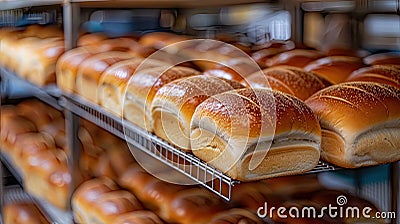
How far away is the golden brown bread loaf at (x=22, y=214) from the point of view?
2.35 meters

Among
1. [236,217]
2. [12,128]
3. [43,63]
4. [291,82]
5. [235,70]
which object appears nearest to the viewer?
[291,82]

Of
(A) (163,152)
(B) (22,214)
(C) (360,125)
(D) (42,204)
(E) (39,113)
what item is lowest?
(B) (22,214)

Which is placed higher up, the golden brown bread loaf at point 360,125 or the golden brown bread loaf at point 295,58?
the golden brown bread loaf at point 295,58

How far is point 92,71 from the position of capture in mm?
1694

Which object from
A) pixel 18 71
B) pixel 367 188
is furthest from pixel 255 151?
pixel 18 71

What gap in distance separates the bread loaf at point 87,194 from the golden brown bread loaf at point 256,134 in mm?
742

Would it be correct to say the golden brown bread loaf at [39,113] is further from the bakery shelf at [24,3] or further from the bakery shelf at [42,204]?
the bakery shelf at [24,3]

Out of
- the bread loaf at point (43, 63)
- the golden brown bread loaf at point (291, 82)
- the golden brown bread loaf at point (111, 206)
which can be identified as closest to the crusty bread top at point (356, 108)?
the golden brown bread loaf at point (291, 82)

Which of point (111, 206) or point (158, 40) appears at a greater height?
point (158, 40)

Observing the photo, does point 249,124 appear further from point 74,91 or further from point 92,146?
point 92,146

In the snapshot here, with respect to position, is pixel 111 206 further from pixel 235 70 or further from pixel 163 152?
pixel 235 70

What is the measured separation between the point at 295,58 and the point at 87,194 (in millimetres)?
794

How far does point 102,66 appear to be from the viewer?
1682mm

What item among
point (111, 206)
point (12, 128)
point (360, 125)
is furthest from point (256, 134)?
point (12, 128)
